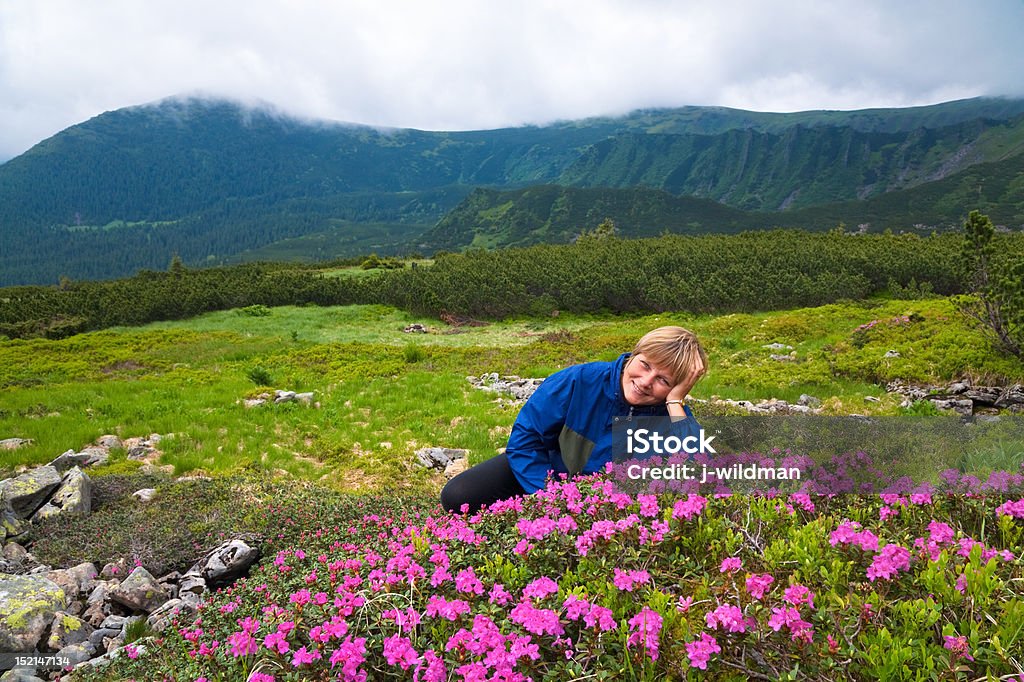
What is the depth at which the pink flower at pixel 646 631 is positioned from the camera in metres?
1.70

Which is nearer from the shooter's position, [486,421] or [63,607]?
[63,607]

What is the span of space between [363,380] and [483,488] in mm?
13037

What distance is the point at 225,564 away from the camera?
5.54 m

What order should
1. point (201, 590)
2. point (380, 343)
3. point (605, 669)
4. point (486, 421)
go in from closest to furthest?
point (605, 669), point (201, 590), point (486, 421), point (380, 343)

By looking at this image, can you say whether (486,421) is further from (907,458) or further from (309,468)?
(907,458)

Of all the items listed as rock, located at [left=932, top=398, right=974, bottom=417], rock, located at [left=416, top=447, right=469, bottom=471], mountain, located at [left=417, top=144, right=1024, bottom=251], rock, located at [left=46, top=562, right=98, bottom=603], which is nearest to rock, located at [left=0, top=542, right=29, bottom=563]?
rock, located at [left=46, top=562, right=98, bottom=603]

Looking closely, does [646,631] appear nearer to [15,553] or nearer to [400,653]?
[400,653]

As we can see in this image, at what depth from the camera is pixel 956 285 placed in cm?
3441

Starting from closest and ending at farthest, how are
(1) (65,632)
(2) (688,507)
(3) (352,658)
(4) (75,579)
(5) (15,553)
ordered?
(3) (352,658)
(2) (688,507)
(1) (65,632)
(4) (75,579)
(5) (15,553)

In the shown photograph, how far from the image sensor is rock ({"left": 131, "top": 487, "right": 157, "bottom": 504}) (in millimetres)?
7433

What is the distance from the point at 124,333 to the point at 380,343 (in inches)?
606

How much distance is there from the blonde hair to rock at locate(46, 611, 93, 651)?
17.1 ft

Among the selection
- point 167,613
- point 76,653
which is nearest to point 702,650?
point 167,613

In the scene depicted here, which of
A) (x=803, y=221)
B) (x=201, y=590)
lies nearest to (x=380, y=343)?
(x=201, y=590)
